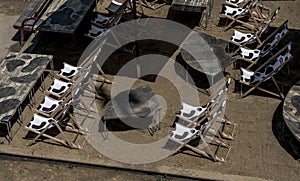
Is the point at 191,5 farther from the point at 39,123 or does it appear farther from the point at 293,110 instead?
the point at 39,123

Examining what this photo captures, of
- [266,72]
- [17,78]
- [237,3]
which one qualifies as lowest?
[17,78]

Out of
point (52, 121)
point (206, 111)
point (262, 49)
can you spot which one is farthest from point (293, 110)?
point (52, 121)

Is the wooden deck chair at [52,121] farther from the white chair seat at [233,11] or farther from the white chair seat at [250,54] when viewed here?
the white chair seat at [233,11]

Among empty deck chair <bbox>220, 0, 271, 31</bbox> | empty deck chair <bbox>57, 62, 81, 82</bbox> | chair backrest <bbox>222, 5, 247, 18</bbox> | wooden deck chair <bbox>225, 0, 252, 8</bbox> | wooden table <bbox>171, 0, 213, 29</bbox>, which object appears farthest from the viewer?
wooden deck chair <bbox>225, 0, 252, 8</bbox>

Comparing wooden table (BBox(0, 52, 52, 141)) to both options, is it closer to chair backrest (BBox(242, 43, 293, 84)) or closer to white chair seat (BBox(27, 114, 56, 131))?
white chair seat (BBox(27, 114, 56, 131))

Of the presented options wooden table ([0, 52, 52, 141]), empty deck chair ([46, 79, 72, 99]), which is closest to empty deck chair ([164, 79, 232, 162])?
empty deck chair ([46, 79, 72, 99])

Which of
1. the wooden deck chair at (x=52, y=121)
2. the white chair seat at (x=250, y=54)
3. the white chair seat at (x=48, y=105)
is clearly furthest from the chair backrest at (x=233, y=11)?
the white chair seat at (x=48, y=105)

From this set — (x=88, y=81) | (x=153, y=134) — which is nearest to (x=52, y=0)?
(x=88, y=81)
